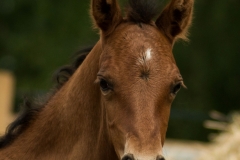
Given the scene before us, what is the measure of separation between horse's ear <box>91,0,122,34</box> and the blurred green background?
1728 centimetres

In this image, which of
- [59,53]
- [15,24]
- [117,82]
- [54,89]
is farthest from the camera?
[15,24]

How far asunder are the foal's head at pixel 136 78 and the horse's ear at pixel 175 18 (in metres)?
0.09

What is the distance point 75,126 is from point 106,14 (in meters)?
0.91

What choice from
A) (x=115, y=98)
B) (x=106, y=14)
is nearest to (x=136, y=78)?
(x=115, y=98)

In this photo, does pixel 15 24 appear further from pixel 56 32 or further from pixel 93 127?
pixel 93 127

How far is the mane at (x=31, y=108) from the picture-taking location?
275 inches

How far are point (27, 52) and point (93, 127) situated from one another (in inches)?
791

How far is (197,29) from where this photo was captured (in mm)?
25891

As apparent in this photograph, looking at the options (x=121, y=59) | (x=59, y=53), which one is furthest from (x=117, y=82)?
(x=59, y=53)

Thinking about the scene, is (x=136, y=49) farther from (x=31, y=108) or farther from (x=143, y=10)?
(x=31, y=108)

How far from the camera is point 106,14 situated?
6.68m

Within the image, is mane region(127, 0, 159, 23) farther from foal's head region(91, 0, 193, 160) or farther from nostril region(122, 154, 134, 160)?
nostril region(122, 154, 134, 160)

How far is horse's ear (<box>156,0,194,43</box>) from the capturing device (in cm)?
673

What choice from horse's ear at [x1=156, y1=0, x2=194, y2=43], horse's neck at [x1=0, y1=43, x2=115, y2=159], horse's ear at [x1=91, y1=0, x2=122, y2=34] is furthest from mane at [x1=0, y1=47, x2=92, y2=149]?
horse's ear at [x1=156, y1=0, x2=194, y2=43]
